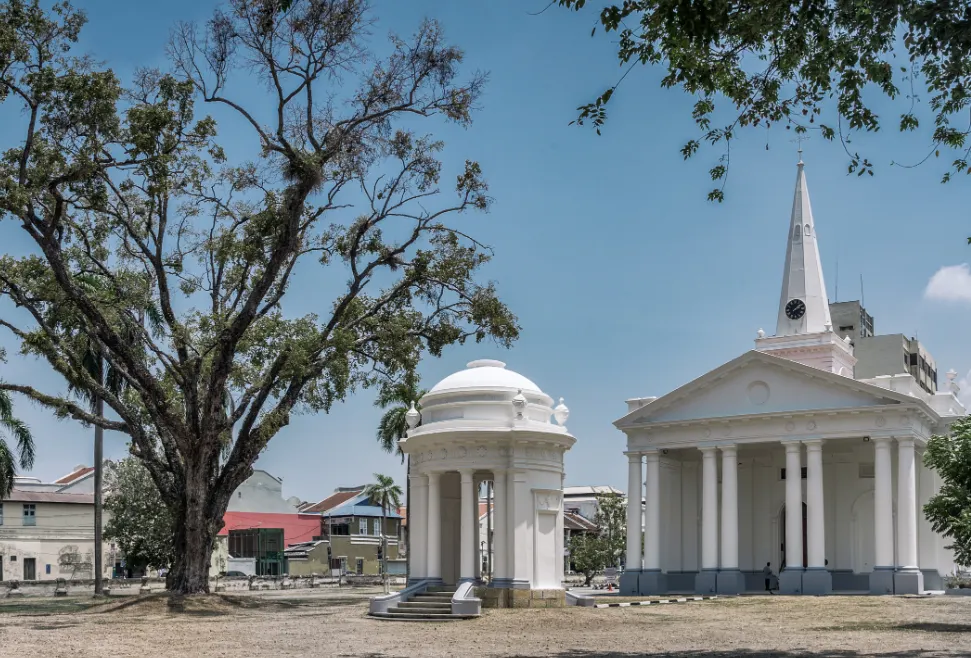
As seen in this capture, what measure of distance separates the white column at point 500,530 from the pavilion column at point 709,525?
16638 millimetres

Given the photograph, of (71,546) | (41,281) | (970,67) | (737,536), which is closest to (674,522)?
(737,536)

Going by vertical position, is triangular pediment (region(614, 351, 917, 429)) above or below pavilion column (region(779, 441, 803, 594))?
above

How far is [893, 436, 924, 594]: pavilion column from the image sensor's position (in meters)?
39.5

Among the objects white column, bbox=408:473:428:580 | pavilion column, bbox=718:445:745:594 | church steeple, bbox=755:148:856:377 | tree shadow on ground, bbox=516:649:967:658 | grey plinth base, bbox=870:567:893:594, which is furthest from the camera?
church steeple, bbox=755:148:856:377

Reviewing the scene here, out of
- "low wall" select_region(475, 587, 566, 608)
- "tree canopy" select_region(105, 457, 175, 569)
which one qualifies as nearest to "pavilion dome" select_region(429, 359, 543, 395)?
"low wall" select_region(475, 587, 566, 608)

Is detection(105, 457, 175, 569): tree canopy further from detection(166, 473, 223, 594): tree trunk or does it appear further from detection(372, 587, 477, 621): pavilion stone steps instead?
detection(372, 587, 477, 621): pavilion stone steps

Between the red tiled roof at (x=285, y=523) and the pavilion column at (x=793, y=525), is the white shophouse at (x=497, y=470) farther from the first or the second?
the red tiled roof at (x=285, y=523)

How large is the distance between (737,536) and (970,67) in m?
32.4

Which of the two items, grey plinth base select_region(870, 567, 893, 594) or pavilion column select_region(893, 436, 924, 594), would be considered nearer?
pavilion column select_region(893, 436, 924, 594)

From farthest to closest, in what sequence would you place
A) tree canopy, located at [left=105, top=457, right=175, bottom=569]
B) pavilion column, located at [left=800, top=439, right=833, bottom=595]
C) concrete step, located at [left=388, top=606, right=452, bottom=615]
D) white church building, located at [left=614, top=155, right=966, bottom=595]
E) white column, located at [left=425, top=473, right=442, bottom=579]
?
tree canopy, located at [left=105, top=457, right=175, bottom=569], pavilion column, located at [left=800, top=439, right=833, bottom=595], white church building, located at [left=614, top=155, right=966, bottom=595], white column, located at [left=425, top=473, right=442, bottom=579], concrete step, located at [left=388, top=606, right=452, bottom=615]

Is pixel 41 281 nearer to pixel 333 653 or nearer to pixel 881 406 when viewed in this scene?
pixel 333 653

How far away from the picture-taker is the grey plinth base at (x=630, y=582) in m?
45.6

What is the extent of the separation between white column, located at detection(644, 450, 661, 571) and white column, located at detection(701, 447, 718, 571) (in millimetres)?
2129

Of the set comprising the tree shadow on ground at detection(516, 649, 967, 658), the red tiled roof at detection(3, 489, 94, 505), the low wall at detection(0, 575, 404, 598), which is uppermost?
the tree shadow on ground at detection(516, 649, 967, 658)
